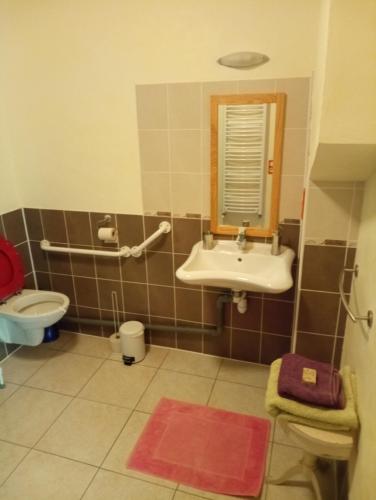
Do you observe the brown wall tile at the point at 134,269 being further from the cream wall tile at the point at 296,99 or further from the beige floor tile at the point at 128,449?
the cream wall tile at the point at 296,99

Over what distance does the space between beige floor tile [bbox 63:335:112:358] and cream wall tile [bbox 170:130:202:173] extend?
1414 millimetres

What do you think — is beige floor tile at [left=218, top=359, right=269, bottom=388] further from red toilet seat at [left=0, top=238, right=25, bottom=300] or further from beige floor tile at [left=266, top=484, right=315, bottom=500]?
red toilet seat at [left=0, top=238, right=25, bottom=300]

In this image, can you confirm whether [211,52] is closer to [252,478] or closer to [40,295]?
[40,295]

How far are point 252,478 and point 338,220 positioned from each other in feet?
4.10

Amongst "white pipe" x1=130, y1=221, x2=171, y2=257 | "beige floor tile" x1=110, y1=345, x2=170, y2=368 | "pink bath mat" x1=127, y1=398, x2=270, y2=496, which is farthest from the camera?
"beige floor tile" x1=110, y1=345, x2=170, y2=368

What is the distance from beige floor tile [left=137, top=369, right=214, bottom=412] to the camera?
6.85 ft

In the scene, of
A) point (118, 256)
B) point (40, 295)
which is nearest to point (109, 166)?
point (118, 256)

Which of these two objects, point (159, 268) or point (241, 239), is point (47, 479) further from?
point (241, 239)

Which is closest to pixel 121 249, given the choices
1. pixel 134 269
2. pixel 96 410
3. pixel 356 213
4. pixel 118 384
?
pixel 134 269

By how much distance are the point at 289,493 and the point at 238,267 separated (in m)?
1.10

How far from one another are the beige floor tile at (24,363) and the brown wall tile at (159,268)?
0.96m

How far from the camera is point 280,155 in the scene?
187 cm

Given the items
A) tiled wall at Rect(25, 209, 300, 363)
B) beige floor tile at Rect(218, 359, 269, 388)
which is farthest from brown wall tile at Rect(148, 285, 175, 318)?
beige floor tile at Rect(218, 359, 269, 388)

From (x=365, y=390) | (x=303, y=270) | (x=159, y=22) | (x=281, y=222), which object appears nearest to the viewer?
(x=365, y=390)
